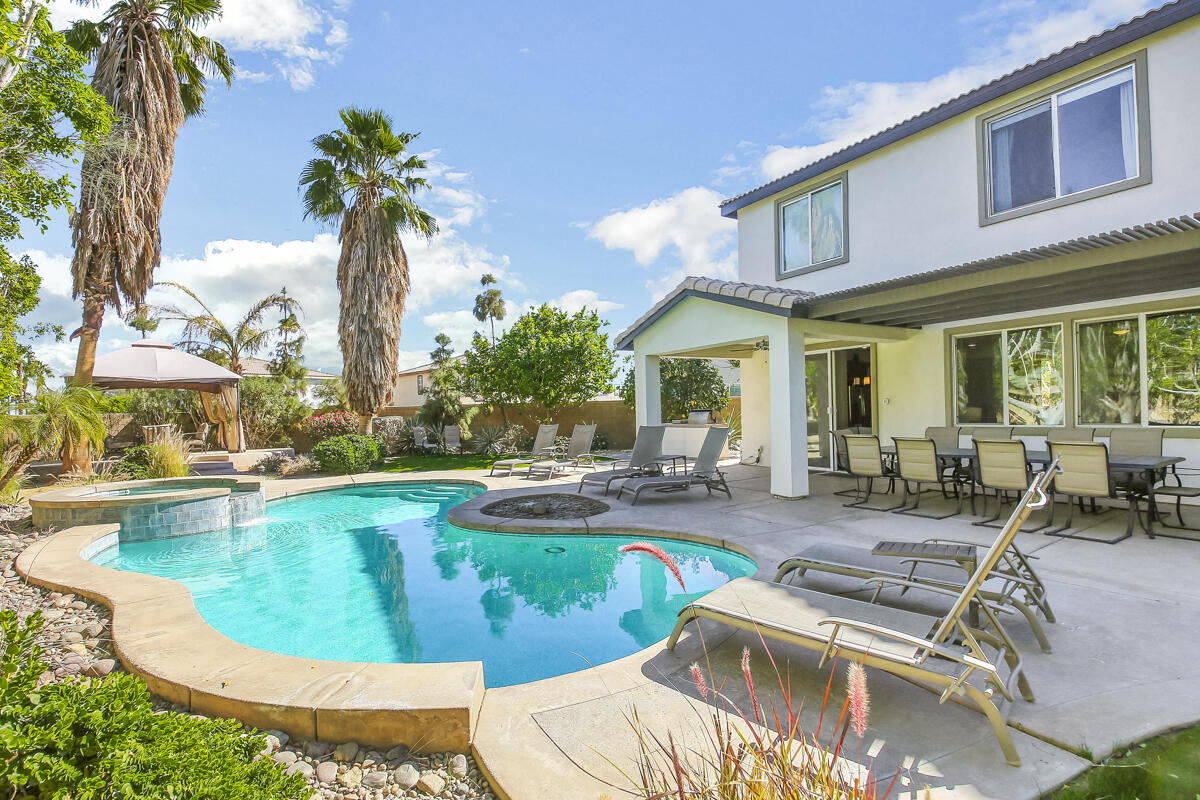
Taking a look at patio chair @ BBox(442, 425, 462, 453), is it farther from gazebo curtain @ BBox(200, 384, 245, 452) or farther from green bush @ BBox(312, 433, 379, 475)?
gazebo curtain @ BBox(200, 384, 245, 452)

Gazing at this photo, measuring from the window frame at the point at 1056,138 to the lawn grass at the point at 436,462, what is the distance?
13.0 m

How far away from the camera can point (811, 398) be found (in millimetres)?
13008

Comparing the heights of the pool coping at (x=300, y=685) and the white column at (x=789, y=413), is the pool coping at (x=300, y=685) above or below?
below

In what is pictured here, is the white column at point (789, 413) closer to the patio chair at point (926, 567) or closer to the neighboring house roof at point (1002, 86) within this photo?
the patio chair at point (926, 567)

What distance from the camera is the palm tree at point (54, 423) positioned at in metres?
8.87

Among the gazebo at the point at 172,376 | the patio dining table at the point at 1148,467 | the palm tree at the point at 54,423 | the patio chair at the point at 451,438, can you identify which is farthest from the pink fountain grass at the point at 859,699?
the patio chair at the point at 451,438

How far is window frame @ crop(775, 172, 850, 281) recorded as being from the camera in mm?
11703

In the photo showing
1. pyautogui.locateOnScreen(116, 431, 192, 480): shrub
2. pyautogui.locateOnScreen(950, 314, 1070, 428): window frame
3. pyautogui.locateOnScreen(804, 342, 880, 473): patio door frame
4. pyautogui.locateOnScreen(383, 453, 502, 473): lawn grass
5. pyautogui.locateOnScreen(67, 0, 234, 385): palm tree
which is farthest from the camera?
pyautogui.locateOnScreen(383, 453, 502, 473): lawn grass

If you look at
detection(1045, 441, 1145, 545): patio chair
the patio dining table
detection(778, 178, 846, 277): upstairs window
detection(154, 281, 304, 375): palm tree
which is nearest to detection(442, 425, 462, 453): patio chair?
detection(778, 178, 846, 277): upstairs window

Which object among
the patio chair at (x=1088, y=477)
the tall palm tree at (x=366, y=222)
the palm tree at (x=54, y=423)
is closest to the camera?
the patio chair at (x=1088, y=477)

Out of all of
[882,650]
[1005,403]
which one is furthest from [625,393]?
[882,650]

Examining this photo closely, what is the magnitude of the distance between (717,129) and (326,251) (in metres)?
12.6

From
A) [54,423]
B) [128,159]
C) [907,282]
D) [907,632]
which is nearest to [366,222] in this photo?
[128,159]

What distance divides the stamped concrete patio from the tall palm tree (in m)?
15.3
